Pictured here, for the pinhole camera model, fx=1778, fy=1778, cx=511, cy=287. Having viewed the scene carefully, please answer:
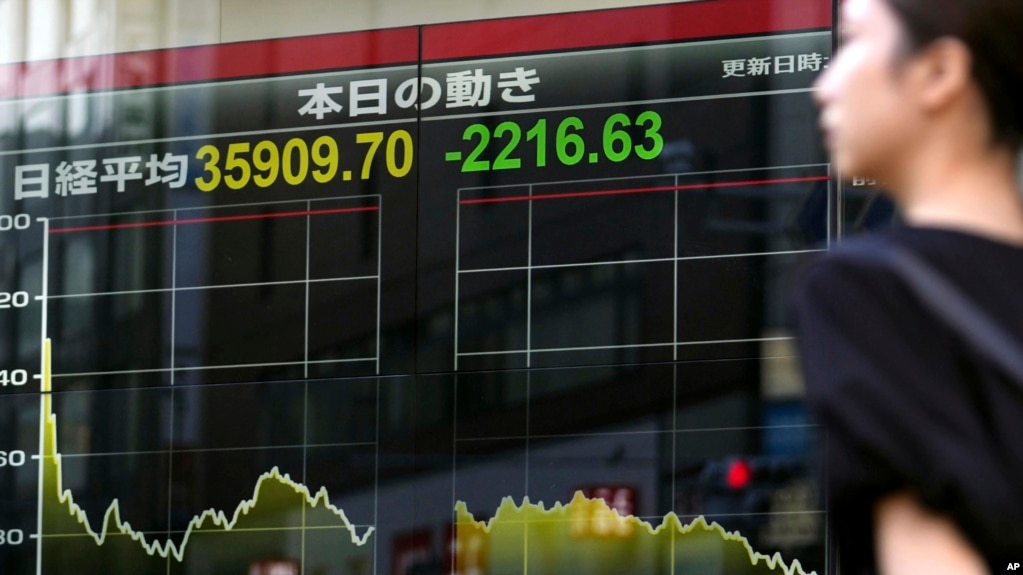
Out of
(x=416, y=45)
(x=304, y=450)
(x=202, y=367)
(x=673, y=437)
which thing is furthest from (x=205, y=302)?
(x=673, y=437)

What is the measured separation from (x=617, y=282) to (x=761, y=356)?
0.43 metres

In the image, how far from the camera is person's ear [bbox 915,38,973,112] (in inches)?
38.2

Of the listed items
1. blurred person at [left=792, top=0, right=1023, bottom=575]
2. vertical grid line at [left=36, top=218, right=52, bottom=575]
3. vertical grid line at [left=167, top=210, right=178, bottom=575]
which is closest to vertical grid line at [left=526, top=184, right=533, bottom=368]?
vertical grid line at [left=167, top=210, right=178, bottom=575]

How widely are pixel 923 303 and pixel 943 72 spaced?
0.48 feet

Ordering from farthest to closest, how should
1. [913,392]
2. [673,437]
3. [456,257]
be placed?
[456,257]
[673,437]
[913,392]

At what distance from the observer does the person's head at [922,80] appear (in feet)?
3.16

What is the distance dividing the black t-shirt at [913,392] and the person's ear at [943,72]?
3.2 inches

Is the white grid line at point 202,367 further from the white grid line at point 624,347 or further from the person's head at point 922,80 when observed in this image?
the person's head at point 922,80

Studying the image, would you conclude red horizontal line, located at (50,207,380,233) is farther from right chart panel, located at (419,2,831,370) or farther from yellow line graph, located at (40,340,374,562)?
yellow line graph, located at (40,340,374,562)

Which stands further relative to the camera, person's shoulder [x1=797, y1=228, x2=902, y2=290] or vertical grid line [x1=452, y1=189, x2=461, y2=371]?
vertical grid line [x1=452, y1=189, x2=461, y2=371]

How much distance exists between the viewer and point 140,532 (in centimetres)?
496

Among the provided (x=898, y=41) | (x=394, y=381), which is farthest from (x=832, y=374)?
(x=394, y=381)

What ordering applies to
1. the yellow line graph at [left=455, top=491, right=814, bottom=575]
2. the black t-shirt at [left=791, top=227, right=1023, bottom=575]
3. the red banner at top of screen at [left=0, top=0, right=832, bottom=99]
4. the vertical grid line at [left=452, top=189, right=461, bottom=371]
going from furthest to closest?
the vertical grid line at [left=452, top=189, right=461, bottom=371]
the red banner at top of screen at [left=0, top=0, right=832, bottom=99]
the yellow line graph at [left=455, top=491, right=814, bottom=575]
the black t-shirt at [left=791, top=227, right=1023, bottom=575]

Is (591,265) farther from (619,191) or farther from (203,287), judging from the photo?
(203,287)
